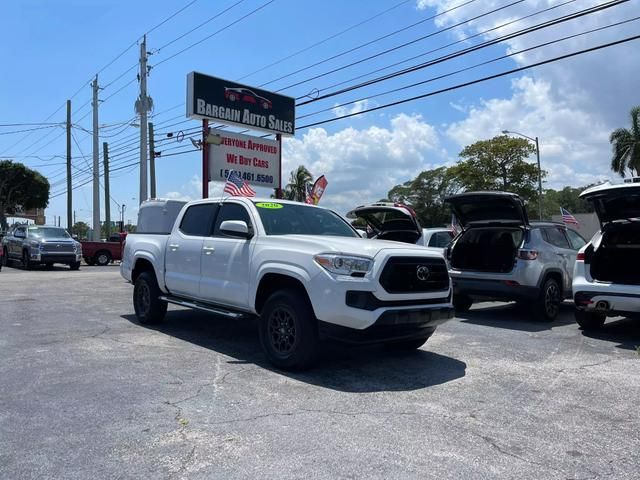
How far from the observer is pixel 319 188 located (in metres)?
19.4

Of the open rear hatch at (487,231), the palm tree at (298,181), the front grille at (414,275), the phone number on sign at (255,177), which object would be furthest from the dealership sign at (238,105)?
the palm tree at (298,181)

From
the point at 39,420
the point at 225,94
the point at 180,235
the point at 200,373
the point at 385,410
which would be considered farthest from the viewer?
the point at 225,94

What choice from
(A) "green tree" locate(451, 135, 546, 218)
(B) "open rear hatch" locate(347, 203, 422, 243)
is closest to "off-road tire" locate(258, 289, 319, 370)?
(B) "open rear hatch" locate(347, 203, 422, 243)

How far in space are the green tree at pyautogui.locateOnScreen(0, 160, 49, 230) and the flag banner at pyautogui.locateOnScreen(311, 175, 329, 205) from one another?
42448 millimetres

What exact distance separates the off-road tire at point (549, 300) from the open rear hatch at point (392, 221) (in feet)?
9.19

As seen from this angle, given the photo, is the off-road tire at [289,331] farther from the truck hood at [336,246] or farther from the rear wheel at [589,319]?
the rear wheel at [589,319]

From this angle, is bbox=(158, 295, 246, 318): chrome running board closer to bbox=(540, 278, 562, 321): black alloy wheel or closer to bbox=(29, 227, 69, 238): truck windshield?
bbox=(540, 278, 562, 321): black alloy wheel

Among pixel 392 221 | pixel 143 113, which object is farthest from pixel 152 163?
pixel 392 221

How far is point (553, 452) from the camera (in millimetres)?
3912

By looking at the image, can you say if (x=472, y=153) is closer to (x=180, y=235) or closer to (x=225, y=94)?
(x=225, y=94)

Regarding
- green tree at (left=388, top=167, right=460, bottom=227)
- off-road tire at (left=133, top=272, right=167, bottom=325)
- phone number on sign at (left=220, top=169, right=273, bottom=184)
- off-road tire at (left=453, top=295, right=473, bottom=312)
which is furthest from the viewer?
green tree at (left=388, top=167, right=460, bottom=227)

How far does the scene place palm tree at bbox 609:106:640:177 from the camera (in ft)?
142

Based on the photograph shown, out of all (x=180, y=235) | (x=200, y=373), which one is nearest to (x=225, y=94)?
(x=180, y=235)

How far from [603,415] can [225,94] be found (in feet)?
53.5
